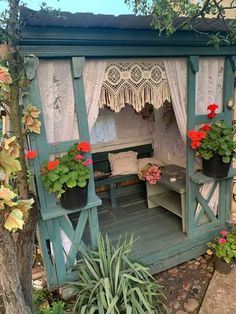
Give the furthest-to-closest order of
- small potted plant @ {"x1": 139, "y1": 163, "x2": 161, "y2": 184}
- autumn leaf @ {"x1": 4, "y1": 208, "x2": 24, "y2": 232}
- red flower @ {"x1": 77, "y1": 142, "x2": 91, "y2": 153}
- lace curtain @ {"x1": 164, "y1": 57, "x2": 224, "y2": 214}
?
1. small potted plant @ {"x1": 139, "y1": 163, "x2": 161, "y2": 184}
2. lace curtain @ {"x1": 164, "y1": 57, "x2": 224, "y2": 214}
3. red flower @ {"x1": 77, "y1": 142, "x2": 91, "y2": 153}
4. autumn leaf @ {"x1": 4, "y1": 208, "x2": 24, "y2": 232}

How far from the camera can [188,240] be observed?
2771mm

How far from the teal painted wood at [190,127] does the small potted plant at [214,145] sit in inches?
4.1

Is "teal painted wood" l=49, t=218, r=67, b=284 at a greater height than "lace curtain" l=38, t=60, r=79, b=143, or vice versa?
"lace curtain" l=38, t=60, r=79, b=143

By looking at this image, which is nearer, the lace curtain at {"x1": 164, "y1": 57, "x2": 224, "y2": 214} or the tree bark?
the tree bark

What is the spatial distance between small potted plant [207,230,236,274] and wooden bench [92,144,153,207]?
4.91 ft

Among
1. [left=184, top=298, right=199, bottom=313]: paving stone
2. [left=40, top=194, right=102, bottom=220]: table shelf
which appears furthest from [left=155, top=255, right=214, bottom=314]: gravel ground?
[left=40, top=194, right=102, bottom=220]: table shelf

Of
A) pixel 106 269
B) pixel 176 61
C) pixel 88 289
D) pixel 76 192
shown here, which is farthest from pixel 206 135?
pixel 88 289

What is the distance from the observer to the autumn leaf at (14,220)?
3.02ft

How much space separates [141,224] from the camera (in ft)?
10.7

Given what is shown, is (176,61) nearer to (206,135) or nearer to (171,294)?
(206,135)

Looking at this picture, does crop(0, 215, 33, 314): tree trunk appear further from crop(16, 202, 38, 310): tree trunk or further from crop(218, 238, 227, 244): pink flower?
crop(218, 238, 227, 244): pink flower

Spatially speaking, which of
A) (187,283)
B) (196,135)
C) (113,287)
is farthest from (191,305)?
(196,135)

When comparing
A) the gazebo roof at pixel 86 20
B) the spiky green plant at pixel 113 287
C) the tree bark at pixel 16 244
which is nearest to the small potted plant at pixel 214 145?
the gazebo roof at pixel 86 20

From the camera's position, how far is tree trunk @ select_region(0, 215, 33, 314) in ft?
3.84
